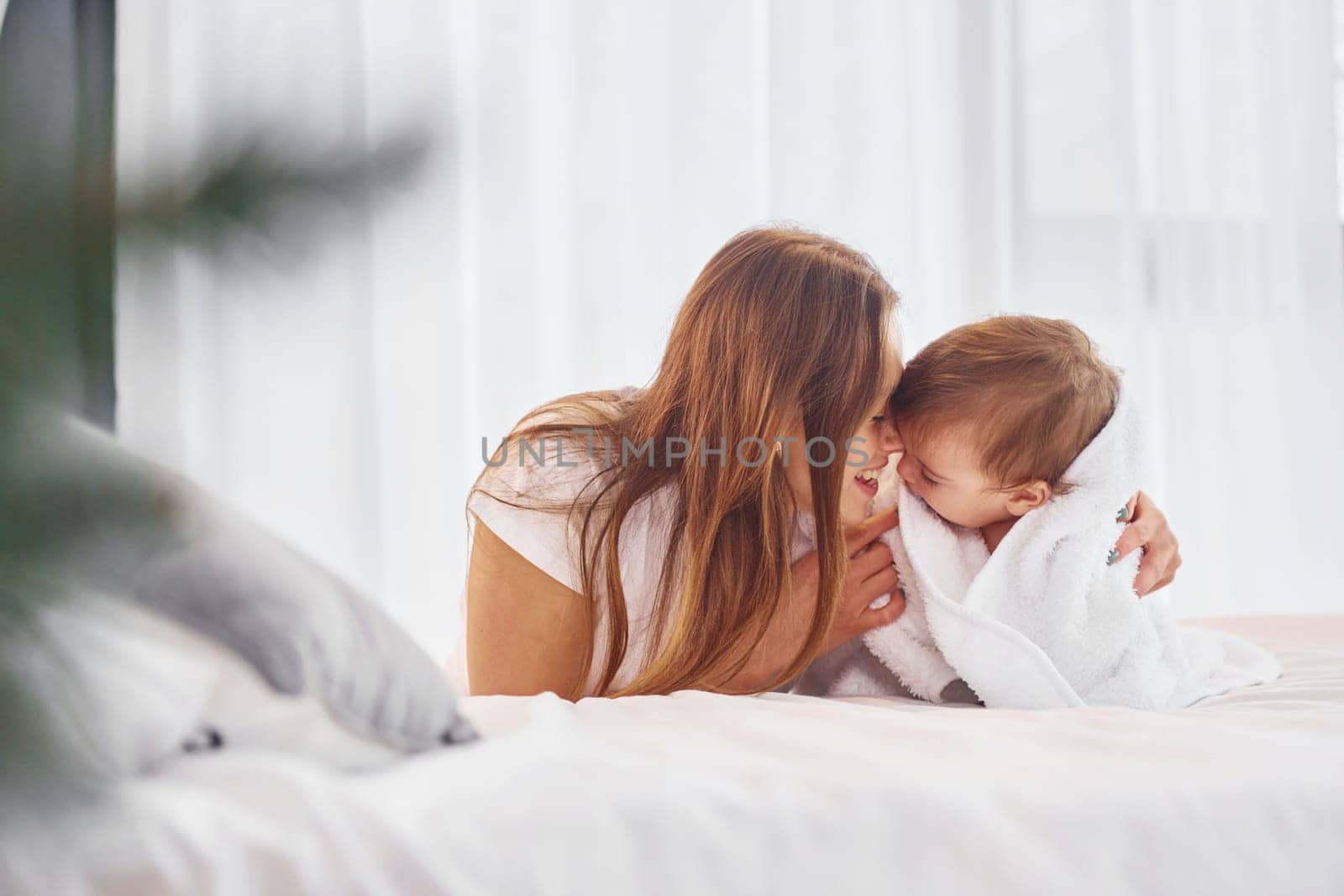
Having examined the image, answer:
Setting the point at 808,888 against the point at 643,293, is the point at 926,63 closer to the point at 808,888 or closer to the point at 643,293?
the point at 643,293

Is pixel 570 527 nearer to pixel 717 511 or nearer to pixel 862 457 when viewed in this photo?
pixel 717 511

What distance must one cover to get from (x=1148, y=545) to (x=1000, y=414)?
1.06ft

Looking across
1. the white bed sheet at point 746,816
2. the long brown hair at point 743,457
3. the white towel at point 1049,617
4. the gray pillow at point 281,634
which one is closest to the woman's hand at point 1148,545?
the white towel at point 1049,617

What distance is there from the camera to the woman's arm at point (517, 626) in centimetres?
117

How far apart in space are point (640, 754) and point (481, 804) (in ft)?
0.45

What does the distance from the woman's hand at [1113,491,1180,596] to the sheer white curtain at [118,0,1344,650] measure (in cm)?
108

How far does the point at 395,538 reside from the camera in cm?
202

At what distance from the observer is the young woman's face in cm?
118

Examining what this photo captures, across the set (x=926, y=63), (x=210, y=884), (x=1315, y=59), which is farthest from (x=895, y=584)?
(x=1315, y=59)

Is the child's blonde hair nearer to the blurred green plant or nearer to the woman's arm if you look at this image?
the woman's arm

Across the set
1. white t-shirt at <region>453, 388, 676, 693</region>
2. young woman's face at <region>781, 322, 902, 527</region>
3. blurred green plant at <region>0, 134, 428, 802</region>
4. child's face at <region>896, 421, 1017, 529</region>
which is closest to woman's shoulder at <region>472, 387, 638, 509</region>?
white t-shirt at <region>453, 388, 676, 693</region>

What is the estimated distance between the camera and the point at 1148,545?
1.30m

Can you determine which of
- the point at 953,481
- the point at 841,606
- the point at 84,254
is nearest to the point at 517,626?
the point at 841,606

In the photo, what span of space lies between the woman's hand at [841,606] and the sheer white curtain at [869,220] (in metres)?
0.85
